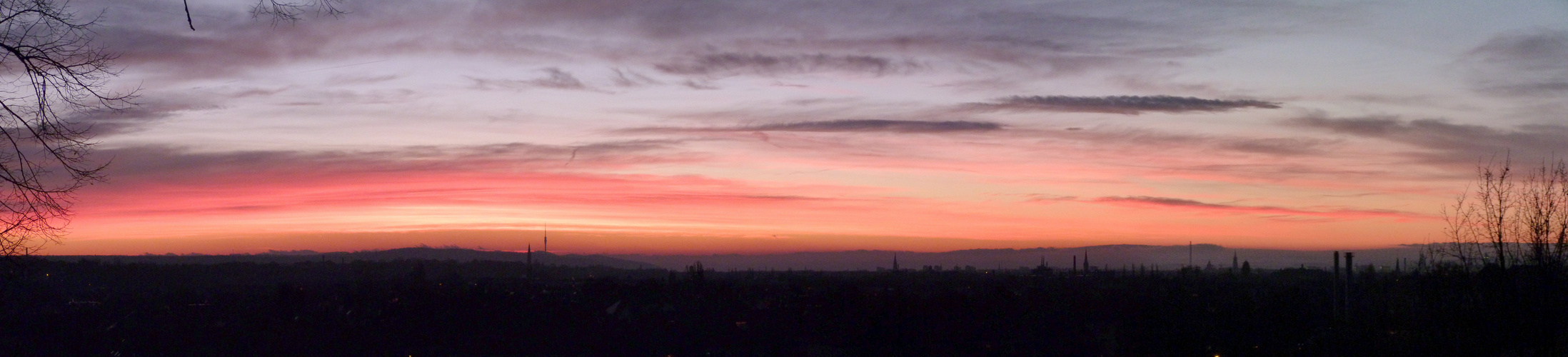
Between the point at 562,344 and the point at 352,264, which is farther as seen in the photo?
the point at 352,264

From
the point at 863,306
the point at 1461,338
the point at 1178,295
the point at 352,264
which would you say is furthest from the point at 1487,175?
the point at 352,264

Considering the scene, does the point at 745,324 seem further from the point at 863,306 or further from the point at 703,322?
the point at 863,306

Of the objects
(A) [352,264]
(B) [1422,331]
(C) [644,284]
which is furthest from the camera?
(A) [352,264]

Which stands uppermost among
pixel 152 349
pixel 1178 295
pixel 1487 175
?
pixel 1487 175

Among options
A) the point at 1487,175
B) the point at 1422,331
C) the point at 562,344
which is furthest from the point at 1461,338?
the point at 562,344

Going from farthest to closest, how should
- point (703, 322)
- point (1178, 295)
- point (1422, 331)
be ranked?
1. point (703, 322)
2. point (1178, 295)
3. point (1422, 331)

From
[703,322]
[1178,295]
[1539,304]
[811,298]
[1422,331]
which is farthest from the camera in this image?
[811,298]

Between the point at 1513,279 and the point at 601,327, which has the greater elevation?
the point at 1513,279

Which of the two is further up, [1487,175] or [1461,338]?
[1487,175]

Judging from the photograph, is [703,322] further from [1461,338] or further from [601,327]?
[1461,338]
